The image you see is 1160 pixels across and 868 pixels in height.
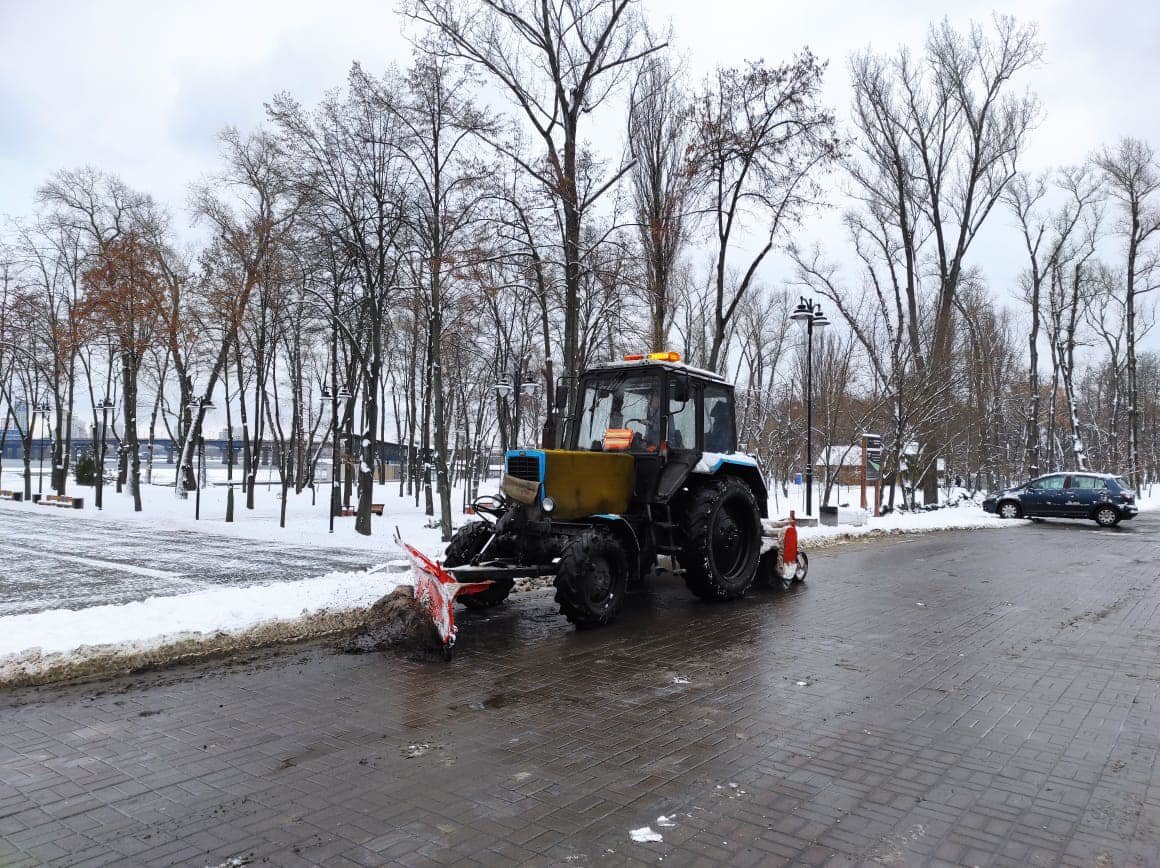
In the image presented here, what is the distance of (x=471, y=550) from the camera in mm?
8477

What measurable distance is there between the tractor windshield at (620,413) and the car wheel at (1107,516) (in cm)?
2224

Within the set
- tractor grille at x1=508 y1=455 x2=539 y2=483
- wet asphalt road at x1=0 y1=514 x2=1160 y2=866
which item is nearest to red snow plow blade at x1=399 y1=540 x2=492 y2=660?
wet asphalt road at x1=0 y1=514 x2=1160 y2=866

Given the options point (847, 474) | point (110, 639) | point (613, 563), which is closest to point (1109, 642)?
point (613, 563)

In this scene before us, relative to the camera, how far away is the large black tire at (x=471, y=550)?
8453mm

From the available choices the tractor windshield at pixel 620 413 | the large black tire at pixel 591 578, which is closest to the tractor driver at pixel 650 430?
the tractor windshield at pixel 620 413

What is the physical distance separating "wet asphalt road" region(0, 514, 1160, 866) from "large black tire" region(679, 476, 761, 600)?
1.14 metres

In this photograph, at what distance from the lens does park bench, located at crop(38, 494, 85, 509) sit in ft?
94.9

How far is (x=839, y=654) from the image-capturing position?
7.15 m

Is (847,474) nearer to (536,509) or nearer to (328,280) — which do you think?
(328,280)

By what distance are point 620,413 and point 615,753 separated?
5087 mm

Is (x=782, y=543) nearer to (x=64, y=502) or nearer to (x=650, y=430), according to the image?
(x=650, y=430)

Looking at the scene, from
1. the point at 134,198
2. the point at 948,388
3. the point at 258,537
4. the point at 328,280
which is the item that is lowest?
the point at 258,537

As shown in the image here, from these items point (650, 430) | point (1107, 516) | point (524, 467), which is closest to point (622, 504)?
point (650, 430)

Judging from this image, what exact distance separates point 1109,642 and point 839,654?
2923 mm
